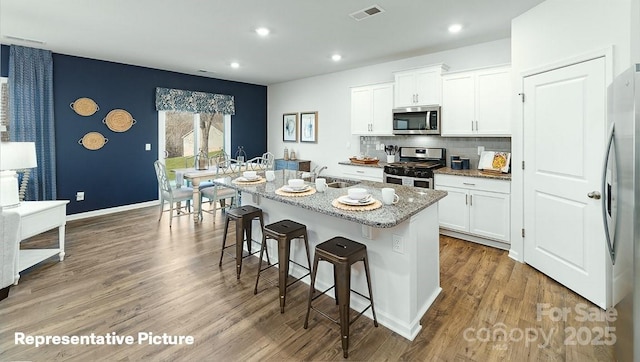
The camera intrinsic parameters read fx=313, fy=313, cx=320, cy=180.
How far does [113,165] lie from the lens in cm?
551

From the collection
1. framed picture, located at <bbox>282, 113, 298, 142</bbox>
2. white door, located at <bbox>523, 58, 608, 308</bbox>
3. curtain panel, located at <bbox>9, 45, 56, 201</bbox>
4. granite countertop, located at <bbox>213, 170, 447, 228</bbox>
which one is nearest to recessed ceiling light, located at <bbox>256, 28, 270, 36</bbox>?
granite countertop, located at <bbox>213, 170, 447, 228</bbox>

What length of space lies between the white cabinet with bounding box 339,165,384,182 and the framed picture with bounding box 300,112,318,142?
55.8 inches

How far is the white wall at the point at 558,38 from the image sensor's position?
7.57 ft

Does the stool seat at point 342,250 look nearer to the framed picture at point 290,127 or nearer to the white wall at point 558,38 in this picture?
the white wall at point 558,38

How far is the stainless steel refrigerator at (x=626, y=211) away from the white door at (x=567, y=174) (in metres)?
0.83

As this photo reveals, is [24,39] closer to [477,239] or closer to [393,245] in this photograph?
[393,245]

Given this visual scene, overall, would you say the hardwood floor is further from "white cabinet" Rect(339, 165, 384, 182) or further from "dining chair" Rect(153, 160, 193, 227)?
"white cabinet" Rect(339, 165, 384, 182)

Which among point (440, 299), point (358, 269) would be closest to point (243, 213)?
point (358, 269)

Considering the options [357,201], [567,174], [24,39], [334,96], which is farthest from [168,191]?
[567,174]

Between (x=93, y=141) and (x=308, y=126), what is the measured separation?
3.91 metres

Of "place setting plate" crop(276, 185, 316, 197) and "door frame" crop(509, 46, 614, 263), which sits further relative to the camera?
"door frame" crop(509, 46, 614, 263)

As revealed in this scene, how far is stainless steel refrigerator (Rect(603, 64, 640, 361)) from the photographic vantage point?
4.59 feet

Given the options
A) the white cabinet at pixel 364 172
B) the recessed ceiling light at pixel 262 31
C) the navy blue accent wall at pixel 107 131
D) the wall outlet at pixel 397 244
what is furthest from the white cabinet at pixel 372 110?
the navy blue accent wall at pixel 107 131

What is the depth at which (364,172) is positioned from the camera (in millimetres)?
5203
